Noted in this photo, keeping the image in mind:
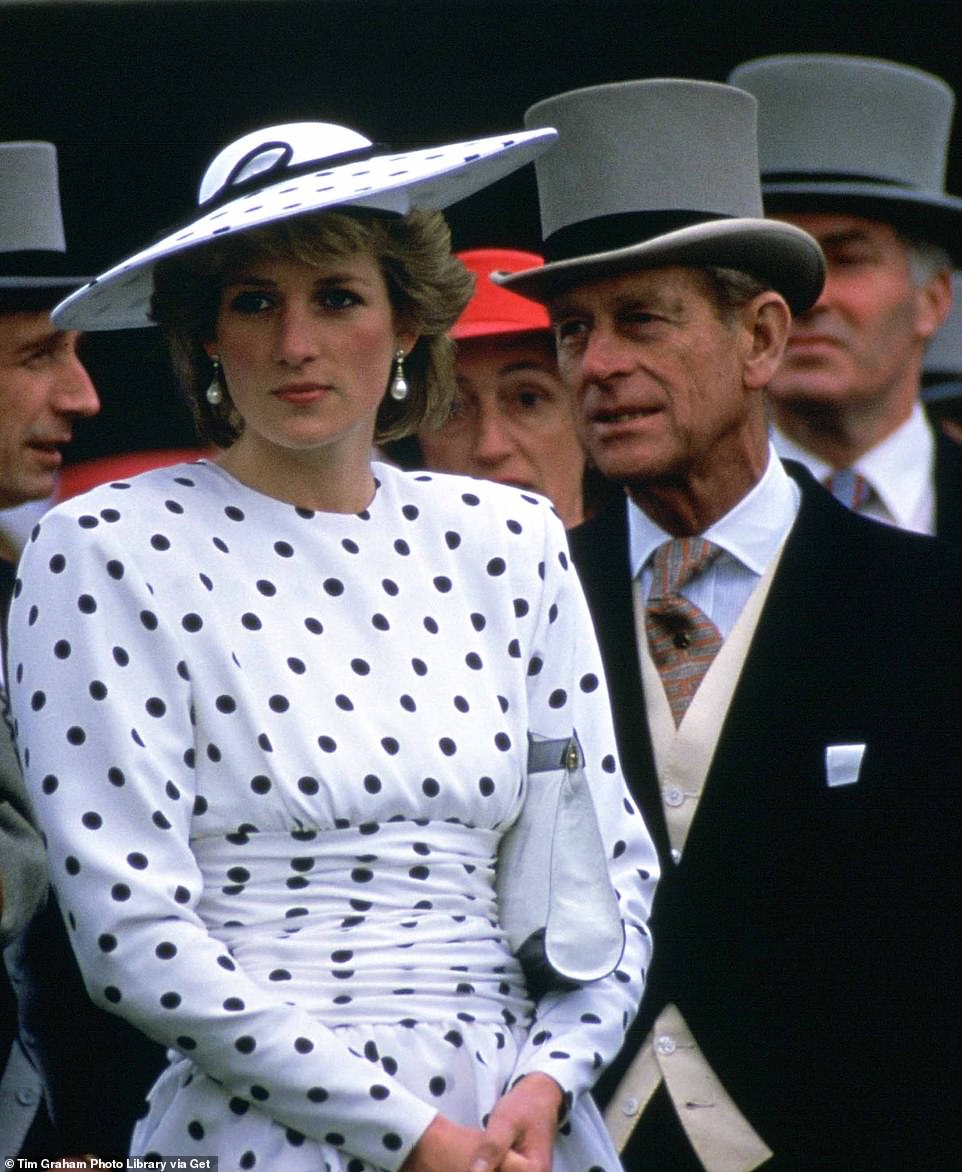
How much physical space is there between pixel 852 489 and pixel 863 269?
19.9 inches

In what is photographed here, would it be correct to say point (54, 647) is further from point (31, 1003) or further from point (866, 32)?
point (866, 32)


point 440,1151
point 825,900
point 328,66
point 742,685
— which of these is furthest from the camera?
point 328,66

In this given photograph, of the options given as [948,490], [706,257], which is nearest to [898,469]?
[948,490]

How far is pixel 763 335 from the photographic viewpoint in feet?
13.1

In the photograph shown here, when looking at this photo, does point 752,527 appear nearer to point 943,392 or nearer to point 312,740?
point 312,740

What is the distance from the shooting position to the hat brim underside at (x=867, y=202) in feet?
17.1

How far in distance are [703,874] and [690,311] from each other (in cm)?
96

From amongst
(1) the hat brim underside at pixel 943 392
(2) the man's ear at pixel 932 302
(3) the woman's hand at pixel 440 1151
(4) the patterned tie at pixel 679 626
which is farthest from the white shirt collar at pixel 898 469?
(3) the woman's hand at pixel 440 1151

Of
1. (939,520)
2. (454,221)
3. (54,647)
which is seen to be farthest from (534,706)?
(454,221)

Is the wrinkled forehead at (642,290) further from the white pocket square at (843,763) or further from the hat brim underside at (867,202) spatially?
the hat brim underside at (867,202)

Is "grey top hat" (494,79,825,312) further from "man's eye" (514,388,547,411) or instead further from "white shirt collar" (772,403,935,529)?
"white shirt collar" (772,403,935,529)

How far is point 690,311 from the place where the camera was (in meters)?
3.90

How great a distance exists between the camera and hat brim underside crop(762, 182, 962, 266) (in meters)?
5.22

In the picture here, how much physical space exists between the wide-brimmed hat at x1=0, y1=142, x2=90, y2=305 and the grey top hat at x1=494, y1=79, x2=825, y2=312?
87 centimetres
